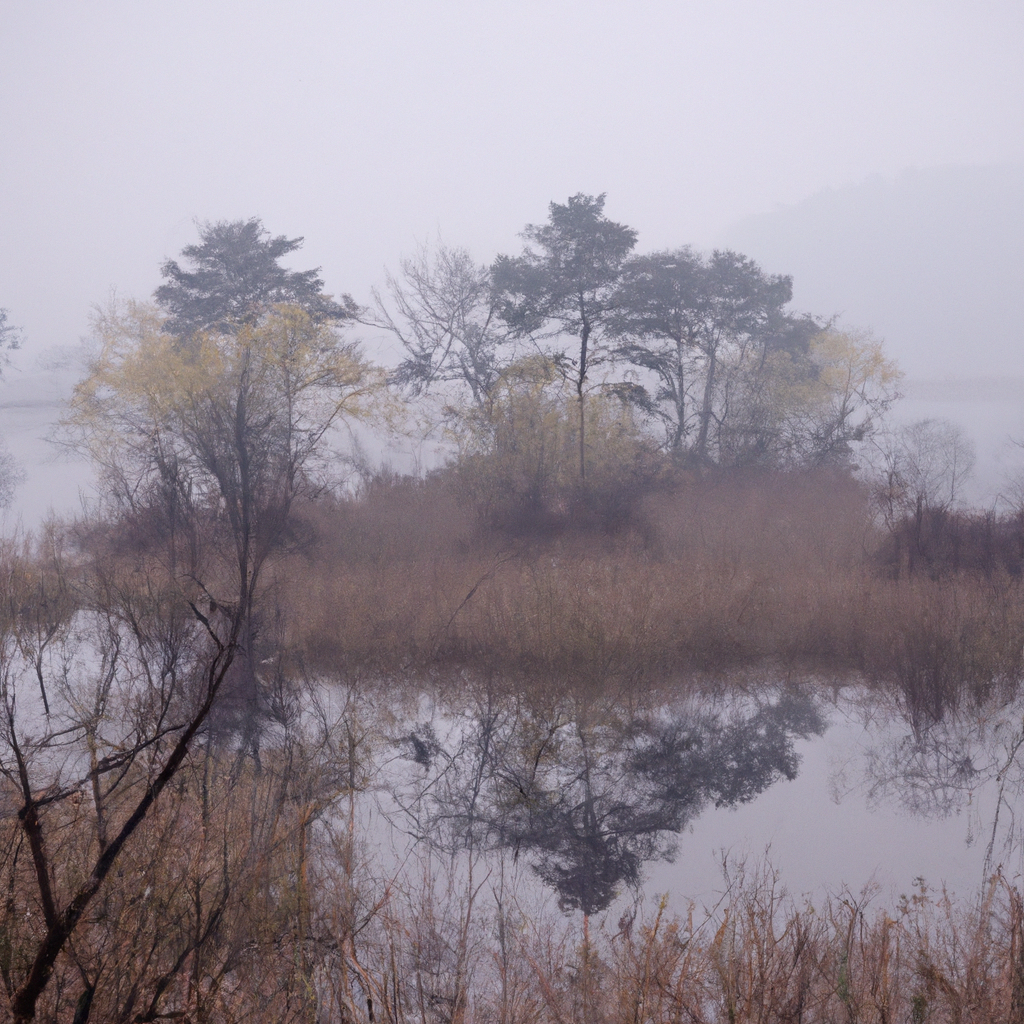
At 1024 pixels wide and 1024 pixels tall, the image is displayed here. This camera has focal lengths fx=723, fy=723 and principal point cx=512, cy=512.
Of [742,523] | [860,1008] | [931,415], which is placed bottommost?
[860,1008]

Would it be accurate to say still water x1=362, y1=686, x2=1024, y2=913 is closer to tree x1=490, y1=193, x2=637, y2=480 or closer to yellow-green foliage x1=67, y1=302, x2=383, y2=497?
yellow-green foliage x1=67, y1=302, x2=383, y2=497

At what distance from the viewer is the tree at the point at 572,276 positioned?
17.7 m

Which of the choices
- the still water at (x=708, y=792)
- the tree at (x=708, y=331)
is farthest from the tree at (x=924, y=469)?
the still water at (x=708, y=792)

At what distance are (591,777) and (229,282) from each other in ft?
57.8

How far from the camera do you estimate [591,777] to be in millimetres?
5984

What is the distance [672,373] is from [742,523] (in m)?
8.30

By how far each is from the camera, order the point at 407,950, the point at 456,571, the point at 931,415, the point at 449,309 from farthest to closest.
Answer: the point at 931,415 → the point at 449,309 → the point at 456,571 → the point at 407,950

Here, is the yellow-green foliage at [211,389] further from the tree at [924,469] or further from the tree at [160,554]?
the tree at [924,469]

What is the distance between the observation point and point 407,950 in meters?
3.65

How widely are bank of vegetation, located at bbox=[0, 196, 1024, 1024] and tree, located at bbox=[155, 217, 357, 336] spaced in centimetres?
10

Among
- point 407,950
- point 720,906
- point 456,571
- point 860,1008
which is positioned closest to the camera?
point 860,1008

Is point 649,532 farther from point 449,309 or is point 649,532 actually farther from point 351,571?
point 449,309

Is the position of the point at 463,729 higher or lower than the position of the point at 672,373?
lower

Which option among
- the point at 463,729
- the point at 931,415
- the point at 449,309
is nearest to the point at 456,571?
the point at 463,729
